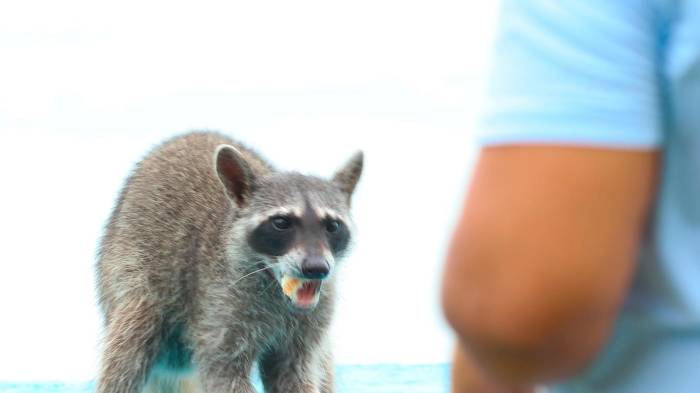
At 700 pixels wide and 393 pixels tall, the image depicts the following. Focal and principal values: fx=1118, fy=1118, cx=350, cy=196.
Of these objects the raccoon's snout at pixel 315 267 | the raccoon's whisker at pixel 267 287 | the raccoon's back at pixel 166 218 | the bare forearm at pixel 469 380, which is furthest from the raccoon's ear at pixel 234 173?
the bare forearm at pixel 469 380

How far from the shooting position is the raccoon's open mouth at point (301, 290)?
4.61 metres

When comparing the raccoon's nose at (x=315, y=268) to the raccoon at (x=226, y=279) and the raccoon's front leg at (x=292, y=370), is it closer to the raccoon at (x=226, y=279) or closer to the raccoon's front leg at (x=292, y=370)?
the raccoon at (x=226, y=279)

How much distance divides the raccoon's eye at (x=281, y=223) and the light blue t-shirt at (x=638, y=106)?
373cm

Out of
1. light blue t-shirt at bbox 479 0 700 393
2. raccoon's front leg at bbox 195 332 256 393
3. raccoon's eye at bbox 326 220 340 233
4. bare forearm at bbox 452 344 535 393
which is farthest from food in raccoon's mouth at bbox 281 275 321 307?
light blue t-shirt at bbox 479 0 700 393

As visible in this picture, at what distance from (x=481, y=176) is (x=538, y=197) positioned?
61 millimetres

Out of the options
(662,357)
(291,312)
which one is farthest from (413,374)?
(662,357)

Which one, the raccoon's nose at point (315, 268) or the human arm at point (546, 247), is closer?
the human arm at point (546, 247)

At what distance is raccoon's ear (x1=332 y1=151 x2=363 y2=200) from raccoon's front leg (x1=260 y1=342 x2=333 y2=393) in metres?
A: 0.75

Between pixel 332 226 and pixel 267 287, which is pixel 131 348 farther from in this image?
pixel 332 226

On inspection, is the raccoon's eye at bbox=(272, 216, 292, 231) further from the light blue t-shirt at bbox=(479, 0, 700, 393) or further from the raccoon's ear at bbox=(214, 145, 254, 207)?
the light blue t-shirt at bbox=(479, 0, 700, 393)

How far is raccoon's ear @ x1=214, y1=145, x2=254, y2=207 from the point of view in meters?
4.89

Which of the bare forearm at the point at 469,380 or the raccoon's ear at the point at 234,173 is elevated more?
the bare forearm at the point at 469,380

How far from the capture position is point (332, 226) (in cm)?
478

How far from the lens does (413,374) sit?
7.35 metres
